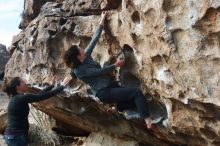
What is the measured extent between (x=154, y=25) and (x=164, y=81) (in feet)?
2.95

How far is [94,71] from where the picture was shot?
7645 millimetres

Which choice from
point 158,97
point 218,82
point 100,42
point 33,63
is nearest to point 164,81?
point 158,97

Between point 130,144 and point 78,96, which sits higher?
point 78,96

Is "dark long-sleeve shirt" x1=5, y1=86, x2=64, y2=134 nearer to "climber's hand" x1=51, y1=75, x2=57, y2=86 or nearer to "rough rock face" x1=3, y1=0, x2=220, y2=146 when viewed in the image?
"rough rock face" x1=3, y1=0, x2=220, y2=146

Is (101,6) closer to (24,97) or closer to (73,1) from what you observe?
(73,1)

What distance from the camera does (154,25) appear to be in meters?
6.90

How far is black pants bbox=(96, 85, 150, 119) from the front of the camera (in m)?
7.65

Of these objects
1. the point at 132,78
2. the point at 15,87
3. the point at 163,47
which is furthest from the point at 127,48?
the point at 15,87

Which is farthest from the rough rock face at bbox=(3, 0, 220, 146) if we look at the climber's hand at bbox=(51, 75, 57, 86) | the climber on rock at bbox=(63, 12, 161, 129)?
the climber on rock at bbox=(63, 12, 161, 129)

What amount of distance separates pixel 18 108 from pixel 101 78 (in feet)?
4.65

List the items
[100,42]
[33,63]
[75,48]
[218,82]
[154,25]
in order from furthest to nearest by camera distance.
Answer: [33,63] < [100,42] < [75,48] < [154,25] < [218,82]

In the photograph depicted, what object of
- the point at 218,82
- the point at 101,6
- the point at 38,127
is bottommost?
the point at 38,127

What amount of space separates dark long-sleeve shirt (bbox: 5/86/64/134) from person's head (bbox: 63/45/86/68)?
1.54 ft

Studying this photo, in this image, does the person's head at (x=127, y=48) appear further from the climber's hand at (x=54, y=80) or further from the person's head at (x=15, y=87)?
the climber's hand at (x=54, y=80)
